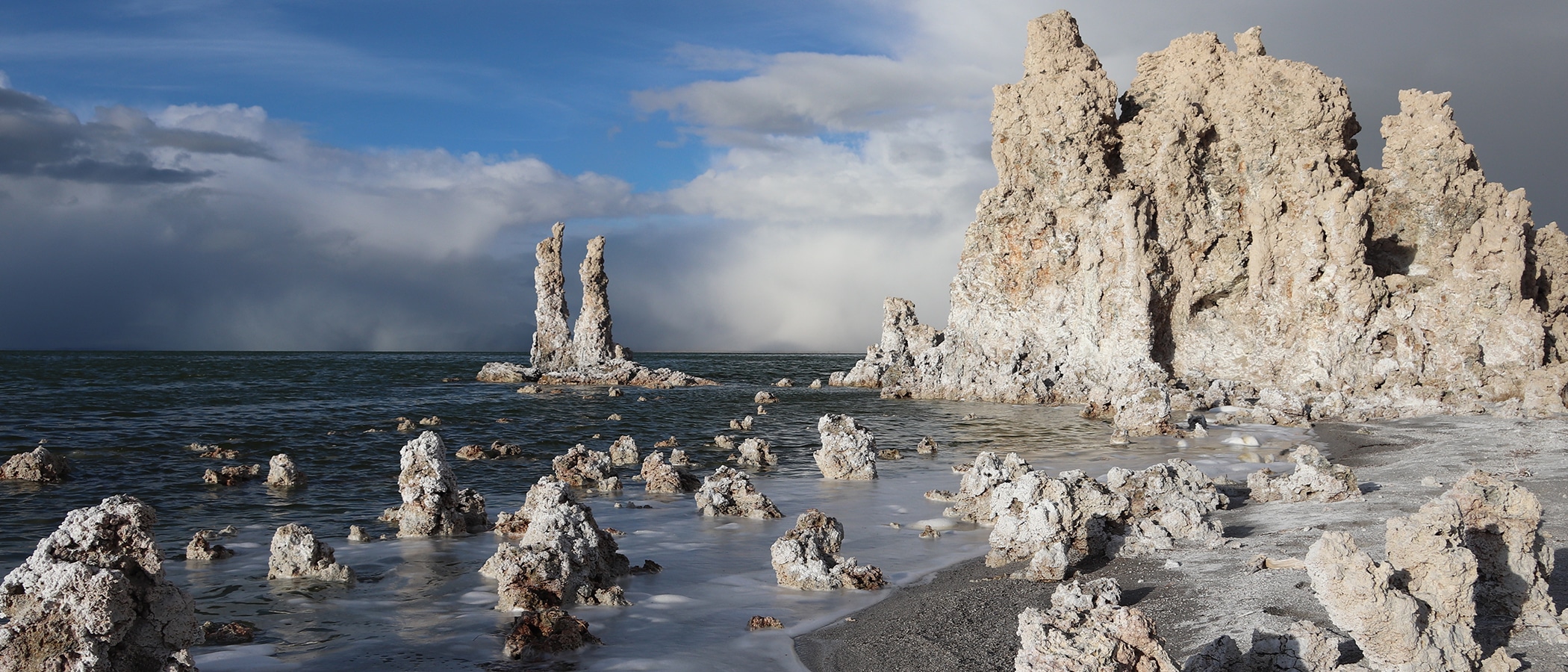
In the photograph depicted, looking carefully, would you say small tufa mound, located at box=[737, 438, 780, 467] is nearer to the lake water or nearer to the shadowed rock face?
the lake water

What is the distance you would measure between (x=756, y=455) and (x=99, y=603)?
1480 centimetres

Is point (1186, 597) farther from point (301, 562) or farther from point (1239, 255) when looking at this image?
point (1239, 255)

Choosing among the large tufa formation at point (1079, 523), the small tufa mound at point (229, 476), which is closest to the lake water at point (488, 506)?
the small tufa mound at point (229, 476)

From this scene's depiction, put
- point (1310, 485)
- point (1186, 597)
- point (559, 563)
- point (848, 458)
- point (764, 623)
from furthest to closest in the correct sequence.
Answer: point (848, 458) < point (1310, 485) < point (559, 563) < point (764, 623) < point (1186, 597)

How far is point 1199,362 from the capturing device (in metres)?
35.3

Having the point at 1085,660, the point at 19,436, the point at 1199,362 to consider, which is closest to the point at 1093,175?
the point at 1199,362

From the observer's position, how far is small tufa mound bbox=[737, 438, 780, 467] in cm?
1936

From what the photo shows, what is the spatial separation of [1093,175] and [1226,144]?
5066 millimetres

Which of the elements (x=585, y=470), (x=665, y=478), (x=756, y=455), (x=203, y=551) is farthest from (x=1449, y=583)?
(x=756, y=455)

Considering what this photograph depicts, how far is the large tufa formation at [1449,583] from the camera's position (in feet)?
16.5

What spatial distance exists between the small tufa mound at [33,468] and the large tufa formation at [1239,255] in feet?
80.1

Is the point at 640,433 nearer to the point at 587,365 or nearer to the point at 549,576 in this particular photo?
the point at 549,576

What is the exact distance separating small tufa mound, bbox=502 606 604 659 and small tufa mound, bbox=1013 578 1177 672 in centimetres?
370

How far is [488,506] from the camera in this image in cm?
1435
